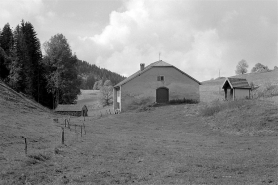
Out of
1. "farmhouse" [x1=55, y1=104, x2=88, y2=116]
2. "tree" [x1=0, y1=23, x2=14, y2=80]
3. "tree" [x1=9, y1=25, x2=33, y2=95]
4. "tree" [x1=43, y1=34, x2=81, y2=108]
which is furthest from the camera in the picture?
"tree" [x1=0, y1=23, x2=14, y2=80]

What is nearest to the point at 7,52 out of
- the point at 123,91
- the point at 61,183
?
the point at 123,91

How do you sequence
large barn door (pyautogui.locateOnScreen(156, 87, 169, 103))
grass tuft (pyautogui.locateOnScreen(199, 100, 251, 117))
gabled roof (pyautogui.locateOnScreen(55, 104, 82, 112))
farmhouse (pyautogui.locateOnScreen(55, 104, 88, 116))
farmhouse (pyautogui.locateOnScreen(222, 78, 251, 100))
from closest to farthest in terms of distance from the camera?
1. grass tuft (pyautogui.locateOnScreen(199, 100, 251, 117))
2. farmhouse (pyautogui.locateOnScreen(222, 78, 251, 100))
3. large barn door (pyautogui.locateOnScreen(156, 87, 169, 103))
4. gabled roof (pyautogui.locateOnScreen(55, 104, 82, 112))
5. farmhouse (pyautogui.locateOnScreen(55, 104, 88, 116))

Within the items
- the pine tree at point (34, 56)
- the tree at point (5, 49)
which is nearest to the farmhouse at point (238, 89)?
the pine tree at point (34, 56)

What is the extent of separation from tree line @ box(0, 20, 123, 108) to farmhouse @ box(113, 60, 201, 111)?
20.9m

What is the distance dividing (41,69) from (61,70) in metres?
4.49

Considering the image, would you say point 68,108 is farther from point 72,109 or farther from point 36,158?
point 36,158

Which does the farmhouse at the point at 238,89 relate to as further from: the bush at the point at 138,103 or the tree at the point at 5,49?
the tree at the point at 5,49

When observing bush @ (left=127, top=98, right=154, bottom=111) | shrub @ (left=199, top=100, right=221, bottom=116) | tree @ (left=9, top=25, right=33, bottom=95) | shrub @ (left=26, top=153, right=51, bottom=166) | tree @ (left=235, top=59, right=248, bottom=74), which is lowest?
shrub @ (left=26, top=153, right=51, bottom=166)

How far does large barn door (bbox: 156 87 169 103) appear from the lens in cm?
4712

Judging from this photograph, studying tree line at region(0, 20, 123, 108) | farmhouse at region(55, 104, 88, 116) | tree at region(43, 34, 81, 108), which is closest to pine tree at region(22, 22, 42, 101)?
tree line at region(0, 20, 123, 108)

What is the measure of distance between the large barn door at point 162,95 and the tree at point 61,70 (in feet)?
78.1

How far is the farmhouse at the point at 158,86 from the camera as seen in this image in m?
46.0

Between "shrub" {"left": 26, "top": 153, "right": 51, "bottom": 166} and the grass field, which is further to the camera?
"shrub" {"left": 26, "top": 153, "right": 51, "bottom": 166}

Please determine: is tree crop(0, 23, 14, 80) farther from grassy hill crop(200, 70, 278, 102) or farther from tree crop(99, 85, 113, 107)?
grassy hill crop(200, 70, 278, 102)
